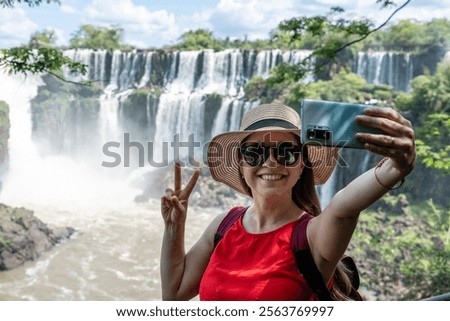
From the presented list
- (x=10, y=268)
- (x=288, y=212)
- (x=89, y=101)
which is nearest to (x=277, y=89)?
(x=89, y=101)

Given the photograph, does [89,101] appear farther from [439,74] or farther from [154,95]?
[439,74]

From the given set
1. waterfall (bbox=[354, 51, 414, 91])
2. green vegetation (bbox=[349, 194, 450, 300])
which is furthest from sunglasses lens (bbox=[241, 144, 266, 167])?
waterfall (bbox=[354, 51, 414, 91])

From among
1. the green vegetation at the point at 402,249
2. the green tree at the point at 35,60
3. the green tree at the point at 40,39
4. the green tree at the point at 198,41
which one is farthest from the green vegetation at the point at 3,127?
the green tree at the point at 35,60

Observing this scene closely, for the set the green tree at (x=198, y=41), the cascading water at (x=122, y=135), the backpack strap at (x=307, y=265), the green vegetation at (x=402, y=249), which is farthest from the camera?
the green tree at (x=198, y=41)

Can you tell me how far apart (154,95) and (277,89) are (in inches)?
123

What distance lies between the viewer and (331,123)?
0.80 metres

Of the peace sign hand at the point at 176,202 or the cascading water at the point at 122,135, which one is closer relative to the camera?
the peace sign hand at the point at 176,202

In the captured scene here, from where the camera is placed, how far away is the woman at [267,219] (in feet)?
2.82

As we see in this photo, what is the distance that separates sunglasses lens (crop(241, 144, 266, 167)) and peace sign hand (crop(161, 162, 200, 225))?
0.33 feet

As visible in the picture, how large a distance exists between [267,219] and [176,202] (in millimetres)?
158

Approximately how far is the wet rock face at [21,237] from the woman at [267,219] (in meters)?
8.26

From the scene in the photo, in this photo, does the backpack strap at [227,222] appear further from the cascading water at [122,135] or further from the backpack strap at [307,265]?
the cascading water at [122,135]

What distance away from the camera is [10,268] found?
28.9ft

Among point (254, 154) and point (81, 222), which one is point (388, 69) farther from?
point (254, 154)
